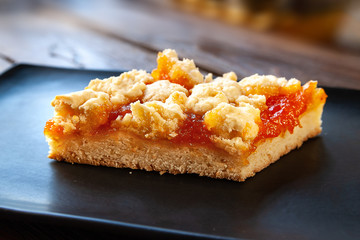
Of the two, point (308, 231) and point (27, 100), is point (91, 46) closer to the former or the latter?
point (27, 100)

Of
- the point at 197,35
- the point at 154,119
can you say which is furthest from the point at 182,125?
the point at 197,35

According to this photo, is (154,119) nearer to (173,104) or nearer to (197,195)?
(173,104)

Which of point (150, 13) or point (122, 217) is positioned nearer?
point (122, 217)

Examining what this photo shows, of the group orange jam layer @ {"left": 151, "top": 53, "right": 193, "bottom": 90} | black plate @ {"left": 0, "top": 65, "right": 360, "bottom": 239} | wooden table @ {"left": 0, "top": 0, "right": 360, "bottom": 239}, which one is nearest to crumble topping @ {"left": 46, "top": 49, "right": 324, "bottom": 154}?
orange jam layer @ {"left": 151, "top": 53, "right": 193, "bottom": 90}

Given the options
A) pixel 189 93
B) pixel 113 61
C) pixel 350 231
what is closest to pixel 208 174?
pixel 189 93

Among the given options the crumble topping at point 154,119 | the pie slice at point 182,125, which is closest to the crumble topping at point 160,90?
the pie slice at point 182,125

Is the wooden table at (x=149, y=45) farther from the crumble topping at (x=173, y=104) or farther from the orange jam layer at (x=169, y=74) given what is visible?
the crumble topping at (x=173, y=104)
